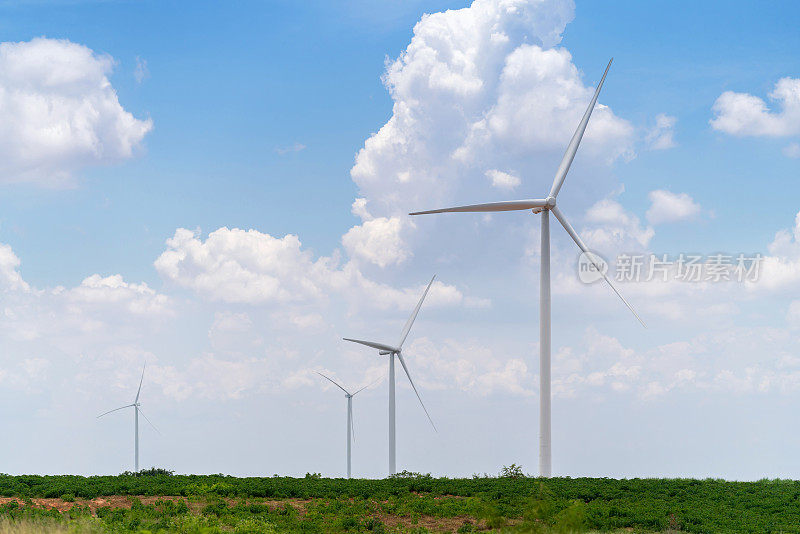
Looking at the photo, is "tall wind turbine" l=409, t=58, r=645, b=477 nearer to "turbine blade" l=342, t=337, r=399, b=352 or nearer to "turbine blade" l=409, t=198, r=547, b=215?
"turbine blade" l=409, t=198, r=547, b=215

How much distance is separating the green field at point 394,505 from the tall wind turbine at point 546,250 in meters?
2.59

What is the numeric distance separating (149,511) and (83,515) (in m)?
1.99

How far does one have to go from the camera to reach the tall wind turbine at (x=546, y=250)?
36688 millimetres

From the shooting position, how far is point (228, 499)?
28438 mm

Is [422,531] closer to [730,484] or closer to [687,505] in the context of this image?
[687,505]

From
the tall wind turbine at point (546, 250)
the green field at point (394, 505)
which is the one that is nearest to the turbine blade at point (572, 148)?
the tall wind turbine at point (546, 250)

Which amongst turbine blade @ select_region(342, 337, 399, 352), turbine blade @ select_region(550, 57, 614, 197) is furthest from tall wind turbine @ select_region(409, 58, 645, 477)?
turbine blade @ select_region(342, 337, 399, 352)

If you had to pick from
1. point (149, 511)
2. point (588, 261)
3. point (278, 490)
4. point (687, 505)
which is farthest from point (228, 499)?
point (588, 261)

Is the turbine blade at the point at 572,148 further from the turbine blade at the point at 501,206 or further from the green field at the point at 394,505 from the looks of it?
the green field at the point at 394,505

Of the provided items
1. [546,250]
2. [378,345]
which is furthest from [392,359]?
[546,250]

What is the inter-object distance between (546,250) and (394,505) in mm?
17207

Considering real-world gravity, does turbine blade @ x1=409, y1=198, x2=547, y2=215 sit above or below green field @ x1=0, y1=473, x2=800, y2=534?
above

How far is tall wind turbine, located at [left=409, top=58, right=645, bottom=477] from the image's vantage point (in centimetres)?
3669

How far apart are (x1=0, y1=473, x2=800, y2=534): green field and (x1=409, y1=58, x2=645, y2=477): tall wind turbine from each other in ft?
8.48
